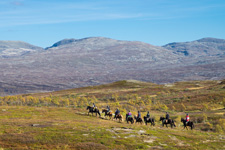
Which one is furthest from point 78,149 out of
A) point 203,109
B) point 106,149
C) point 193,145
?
point 203,109

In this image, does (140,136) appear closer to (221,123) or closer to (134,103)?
(221,123)

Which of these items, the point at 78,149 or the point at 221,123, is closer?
the point at 78,149

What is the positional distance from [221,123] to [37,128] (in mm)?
42295

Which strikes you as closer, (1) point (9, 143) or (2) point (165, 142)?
(1) point (9, 143)

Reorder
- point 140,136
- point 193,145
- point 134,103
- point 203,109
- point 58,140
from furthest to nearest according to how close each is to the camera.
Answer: point 134,103 < point 203,109 < point 140,136 < point 193,145 < point 58,140

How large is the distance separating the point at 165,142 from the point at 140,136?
11.0 feet

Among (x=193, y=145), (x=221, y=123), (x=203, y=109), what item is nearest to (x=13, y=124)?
(x=193, y=145)

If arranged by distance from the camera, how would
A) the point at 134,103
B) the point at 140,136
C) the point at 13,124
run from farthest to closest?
the point at 134,103 < the point at 13,124 < the point at 140,136

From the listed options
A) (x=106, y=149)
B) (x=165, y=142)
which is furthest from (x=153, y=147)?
(x=106, y=149)

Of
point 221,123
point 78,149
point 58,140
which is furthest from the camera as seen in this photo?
point 221,123

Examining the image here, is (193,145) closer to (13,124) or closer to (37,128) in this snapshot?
(37,128)

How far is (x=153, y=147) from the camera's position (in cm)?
A: 3012

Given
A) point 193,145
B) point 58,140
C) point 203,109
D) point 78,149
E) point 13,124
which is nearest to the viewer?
point 78,149

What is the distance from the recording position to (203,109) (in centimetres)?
9338
